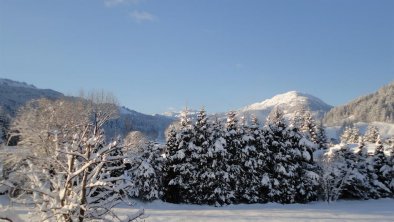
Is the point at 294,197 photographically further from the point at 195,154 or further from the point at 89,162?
the point at 89,162

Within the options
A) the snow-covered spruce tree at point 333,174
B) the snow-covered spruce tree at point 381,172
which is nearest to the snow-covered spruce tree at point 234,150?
the snow-covered spruce tree at point 333,174

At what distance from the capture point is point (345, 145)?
5088cm

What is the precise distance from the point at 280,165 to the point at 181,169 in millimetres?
10481

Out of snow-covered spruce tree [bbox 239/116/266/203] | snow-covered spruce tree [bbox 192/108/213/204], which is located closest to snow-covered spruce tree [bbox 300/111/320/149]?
snow-covered spruce tree [bbox 239/116/266/203]

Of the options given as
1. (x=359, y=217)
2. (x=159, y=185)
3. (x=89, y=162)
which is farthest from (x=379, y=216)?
(x=89, y=162)

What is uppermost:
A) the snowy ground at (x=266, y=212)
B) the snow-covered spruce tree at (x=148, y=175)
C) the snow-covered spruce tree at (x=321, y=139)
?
the snow-covered spruce tree at (x=321, y=139)

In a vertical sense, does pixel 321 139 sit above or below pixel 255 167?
above

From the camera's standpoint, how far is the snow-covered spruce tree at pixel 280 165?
44.0 metres

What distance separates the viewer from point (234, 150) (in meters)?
43.2

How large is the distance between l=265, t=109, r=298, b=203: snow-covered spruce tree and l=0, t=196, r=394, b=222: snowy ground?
5.24 ft

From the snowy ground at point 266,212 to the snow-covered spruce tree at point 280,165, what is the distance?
5.24 ft

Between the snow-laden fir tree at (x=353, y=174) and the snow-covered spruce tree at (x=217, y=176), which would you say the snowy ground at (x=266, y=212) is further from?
the snow-laden fir tree at (x=353, y=174)

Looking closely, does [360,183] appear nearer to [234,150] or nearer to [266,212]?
[234,150]

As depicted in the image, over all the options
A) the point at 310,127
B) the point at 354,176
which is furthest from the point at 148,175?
the point at 310,127
